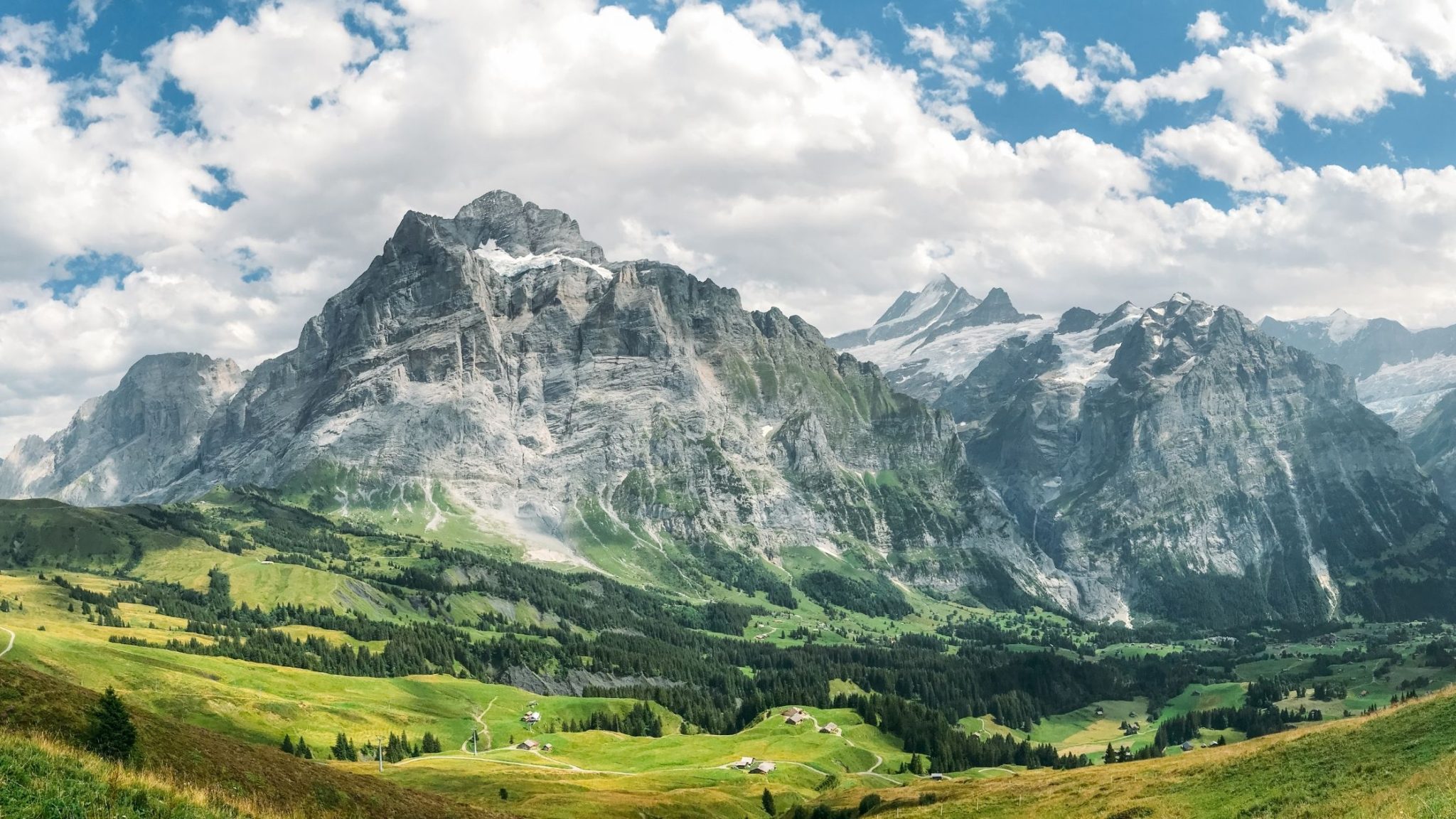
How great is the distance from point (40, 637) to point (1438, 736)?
205 meters

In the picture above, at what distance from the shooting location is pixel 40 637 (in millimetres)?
181625

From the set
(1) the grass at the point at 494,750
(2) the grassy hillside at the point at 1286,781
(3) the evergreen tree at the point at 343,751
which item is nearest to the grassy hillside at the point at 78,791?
(2) the grassy hillside at the point at 1286,781

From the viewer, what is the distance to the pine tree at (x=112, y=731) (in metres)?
49.5

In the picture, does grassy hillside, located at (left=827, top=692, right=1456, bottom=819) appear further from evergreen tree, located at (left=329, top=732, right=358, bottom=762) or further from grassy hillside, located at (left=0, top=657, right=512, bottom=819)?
evergreen tree, located at (left=329, top=732, right=358, bottom=762)

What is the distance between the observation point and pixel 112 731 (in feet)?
166

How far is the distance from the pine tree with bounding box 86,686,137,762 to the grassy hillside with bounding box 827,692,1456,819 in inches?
2199

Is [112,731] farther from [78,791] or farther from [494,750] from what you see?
[494,750]

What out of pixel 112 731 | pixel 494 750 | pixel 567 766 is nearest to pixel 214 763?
pixel 112 731

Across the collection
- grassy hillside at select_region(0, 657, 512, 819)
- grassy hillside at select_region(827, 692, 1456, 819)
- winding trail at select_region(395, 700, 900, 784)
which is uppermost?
grassy hillside at select_region(0, 657, 512, 819)

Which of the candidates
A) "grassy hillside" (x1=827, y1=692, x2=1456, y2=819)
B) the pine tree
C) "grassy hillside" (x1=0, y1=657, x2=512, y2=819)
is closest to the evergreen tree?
"grassy hillside" (x1=0, y1=657, x2=512, y2=819)

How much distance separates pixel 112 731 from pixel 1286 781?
64.3 m

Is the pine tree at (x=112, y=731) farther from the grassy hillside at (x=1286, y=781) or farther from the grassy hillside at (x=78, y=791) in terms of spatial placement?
the grassy hillside at (x=1286, y=781)

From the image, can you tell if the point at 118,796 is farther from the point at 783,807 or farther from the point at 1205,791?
the point at 783,807

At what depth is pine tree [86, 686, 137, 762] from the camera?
4953 centimetres
